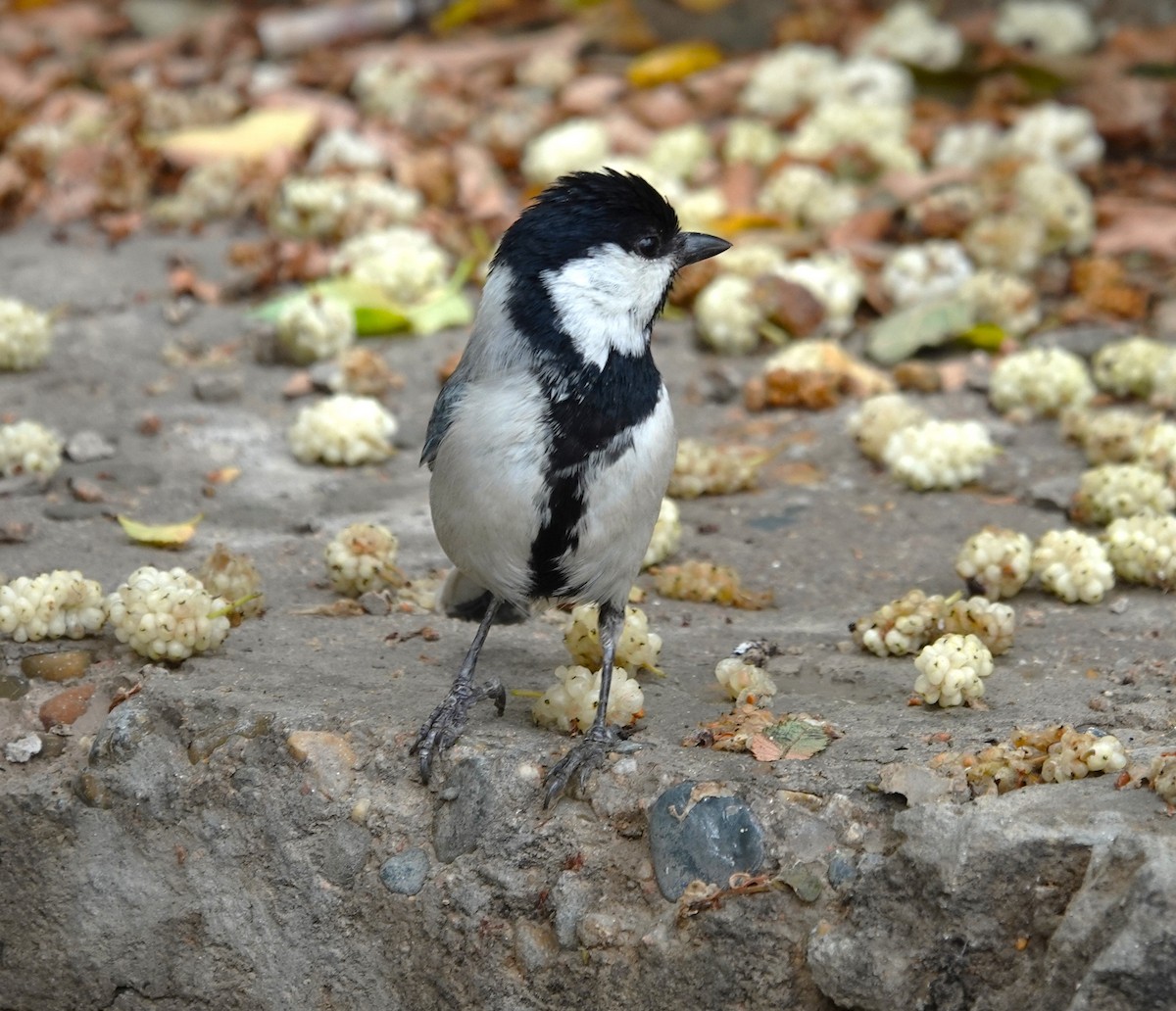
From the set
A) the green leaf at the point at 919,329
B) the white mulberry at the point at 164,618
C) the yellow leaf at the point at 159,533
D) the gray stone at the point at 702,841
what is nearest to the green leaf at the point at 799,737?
the gray stone at the point at 702,841

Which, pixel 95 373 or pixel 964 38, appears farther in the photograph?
pixel 964 38

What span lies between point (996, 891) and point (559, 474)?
1037 millimetres

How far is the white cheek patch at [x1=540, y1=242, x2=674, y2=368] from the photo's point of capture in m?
2.91

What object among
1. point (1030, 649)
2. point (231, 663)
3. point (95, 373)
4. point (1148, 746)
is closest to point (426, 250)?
point (95, 373)

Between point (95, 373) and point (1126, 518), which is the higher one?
point (1126, 518)

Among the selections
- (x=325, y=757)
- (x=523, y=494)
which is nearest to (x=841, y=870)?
(x=523, y=494)

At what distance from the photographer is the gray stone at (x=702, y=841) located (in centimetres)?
258

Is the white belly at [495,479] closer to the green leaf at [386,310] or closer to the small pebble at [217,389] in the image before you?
the small pebble at [217,389]

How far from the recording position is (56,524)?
384cm

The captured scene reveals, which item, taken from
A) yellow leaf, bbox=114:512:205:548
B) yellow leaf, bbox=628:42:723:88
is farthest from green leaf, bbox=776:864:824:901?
yellow leaf, bbox=628:42:723:88

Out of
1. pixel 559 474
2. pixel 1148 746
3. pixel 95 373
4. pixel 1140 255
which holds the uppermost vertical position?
pixel 559 474

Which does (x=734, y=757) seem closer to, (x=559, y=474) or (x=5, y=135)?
(x=559, y=474)

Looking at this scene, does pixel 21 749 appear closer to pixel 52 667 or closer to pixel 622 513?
pixel 52 667

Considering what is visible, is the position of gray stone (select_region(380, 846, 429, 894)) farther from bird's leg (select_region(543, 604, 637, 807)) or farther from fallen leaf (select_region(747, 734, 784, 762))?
fallen leaf (select_region(747, 734, 784, 762))
